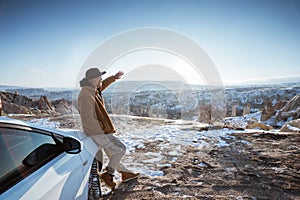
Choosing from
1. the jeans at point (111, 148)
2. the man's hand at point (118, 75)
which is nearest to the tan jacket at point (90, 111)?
the jeans at point (111, 148)

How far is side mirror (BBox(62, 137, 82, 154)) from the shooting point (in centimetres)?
192

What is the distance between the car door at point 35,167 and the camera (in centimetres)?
133

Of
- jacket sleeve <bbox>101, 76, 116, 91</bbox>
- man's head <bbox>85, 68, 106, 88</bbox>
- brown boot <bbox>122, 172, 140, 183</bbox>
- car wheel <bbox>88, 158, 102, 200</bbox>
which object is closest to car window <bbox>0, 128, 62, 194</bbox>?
car wheel <bbox>88, 158, 102, 200</bbox>

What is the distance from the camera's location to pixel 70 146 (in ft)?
6.40

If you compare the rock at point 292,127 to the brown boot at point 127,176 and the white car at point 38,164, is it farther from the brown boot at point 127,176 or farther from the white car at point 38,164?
the white car at point 38,164

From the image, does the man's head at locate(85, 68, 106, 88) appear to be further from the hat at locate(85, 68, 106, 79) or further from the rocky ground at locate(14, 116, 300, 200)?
the rocky ground at locate(14, 116, 300, 200)

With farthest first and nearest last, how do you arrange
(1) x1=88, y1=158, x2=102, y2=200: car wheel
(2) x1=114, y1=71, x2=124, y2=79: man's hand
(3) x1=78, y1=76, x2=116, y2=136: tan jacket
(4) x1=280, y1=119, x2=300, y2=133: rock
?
(4) x1=280, y1=119, x2=300, y2=133: rock < (2) x1=114, y1=71, x2=124, y2=79: man's hand < (3) x1=78, y1=76, x2=116, y2=136: tan jacket < (1) x1=88, y1=158, x2=102, y2=200: car wheel

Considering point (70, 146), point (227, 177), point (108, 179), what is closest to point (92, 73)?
point (70, 146)

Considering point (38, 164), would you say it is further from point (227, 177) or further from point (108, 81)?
point (227, 177)

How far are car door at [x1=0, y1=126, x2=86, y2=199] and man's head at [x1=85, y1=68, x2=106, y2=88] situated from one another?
108cm

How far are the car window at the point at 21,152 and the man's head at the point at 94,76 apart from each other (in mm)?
1143

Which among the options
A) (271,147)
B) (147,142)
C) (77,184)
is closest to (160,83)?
(147,142)

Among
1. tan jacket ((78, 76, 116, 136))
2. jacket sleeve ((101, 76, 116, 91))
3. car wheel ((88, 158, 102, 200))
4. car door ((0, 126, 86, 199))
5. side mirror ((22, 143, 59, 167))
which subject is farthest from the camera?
jacket sleeve ((101, 76, 116, 91))

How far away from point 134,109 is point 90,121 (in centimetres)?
1652
